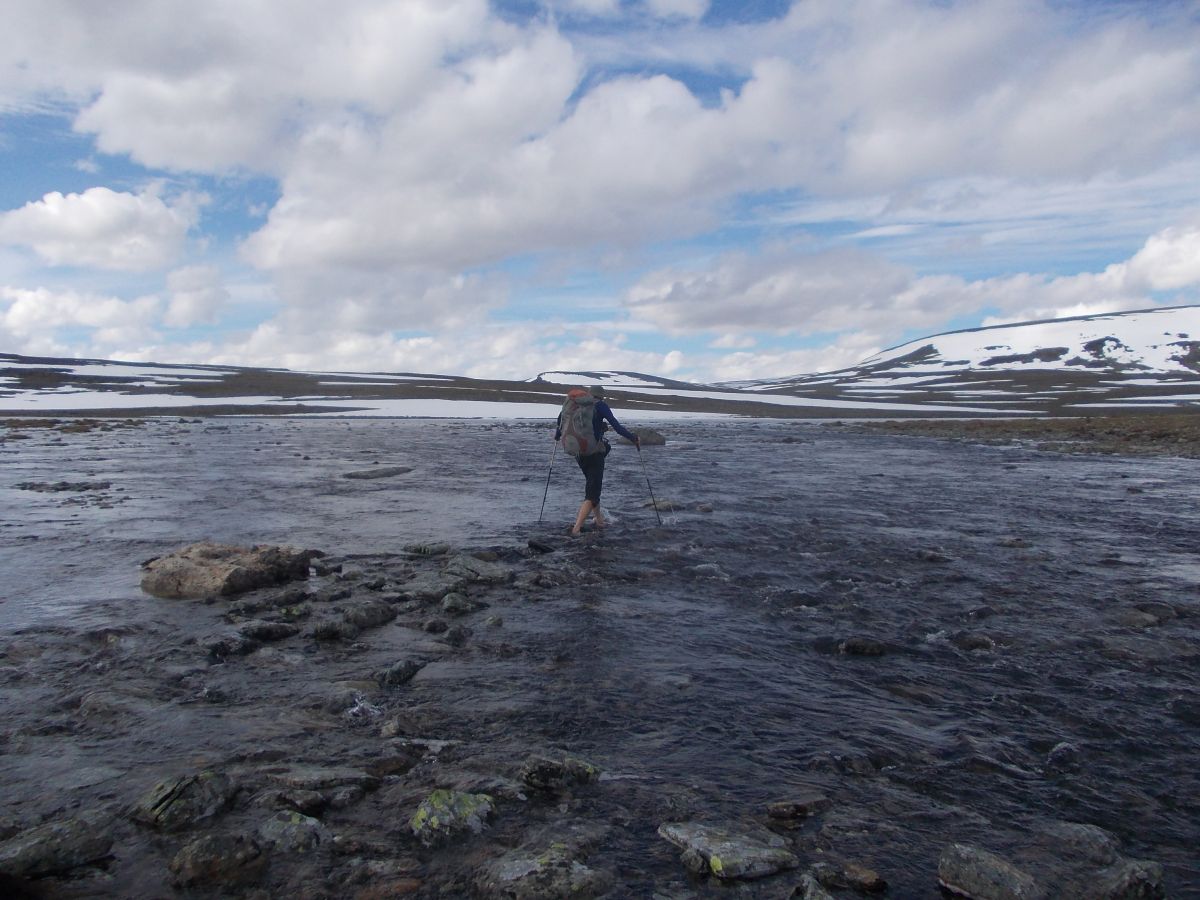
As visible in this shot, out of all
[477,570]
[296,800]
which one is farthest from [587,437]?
[296,800]

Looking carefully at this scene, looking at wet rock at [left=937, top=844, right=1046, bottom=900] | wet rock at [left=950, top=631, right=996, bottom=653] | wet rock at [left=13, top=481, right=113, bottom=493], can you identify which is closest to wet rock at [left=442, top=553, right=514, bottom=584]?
wet rock at [left=950, top=631, right=996, bottom=653]

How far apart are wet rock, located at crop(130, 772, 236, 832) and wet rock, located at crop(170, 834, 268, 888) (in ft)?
0.99

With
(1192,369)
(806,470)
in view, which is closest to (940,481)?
(806,470)

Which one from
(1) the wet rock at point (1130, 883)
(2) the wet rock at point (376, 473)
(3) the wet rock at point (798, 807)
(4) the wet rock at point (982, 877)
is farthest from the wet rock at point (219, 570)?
(2) the wet rock at point (376, 473)

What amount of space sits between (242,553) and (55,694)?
3.88m

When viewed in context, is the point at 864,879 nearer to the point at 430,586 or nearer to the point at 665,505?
the point at 430,586

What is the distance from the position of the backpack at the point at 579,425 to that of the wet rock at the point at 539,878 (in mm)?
9611

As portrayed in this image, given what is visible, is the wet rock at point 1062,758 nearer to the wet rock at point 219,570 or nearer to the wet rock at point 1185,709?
the wet rock at point 1185,709

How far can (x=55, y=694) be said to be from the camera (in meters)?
5.80

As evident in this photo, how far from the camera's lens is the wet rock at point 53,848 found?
11.7 feet

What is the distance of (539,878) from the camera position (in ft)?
11.9

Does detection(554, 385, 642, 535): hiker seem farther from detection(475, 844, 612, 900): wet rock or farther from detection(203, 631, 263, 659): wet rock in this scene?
detection(475, 844, 612, 900): wet rock

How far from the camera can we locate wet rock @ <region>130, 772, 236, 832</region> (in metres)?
4.07

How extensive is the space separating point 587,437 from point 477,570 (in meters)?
4.12
